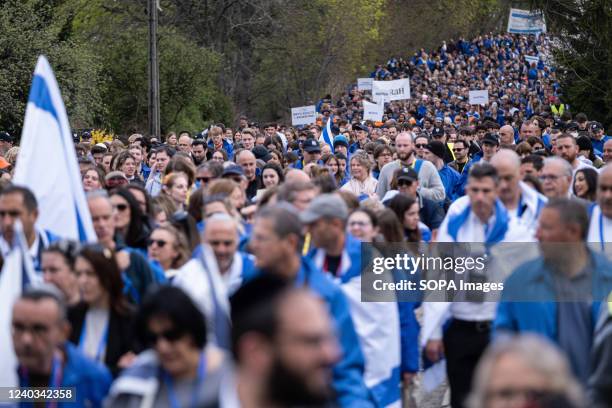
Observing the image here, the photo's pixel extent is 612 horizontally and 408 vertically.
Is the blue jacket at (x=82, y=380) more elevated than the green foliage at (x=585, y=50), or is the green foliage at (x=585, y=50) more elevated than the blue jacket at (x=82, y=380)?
the green foliage at (x=585, y=50)

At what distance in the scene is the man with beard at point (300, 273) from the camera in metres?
6.30

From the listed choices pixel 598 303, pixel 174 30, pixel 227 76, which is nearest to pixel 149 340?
pixel 598 303

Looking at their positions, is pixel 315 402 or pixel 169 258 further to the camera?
pixel 169 258

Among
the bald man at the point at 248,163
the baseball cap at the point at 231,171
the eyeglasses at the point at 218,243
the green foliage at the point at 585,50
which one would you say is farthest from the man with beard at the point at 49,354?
the green foliage at the point at 585,50

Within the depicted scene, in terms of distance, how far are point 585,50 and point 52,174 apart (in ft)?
95.6

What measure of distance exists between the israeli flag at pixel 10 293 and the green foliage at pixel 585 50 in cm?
2876

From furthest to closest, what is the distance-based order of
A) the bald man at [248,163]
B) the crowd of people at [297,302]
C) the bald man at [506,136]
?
1. the bald man at [506,136]
2. the bald man at [248,163]
3. the crowd of people at [297,302]

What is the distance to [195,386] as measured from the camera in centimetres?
485

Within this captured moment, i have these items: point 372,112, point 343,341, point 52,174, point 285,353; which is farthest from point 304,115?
point 285,353

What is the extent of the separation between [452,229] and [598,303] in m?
2.15

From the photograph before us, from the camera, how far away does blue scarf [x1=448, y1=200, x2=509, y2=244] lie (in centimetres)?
852

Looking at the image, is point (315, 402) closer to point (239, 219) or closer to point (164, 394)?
point (164, 394)

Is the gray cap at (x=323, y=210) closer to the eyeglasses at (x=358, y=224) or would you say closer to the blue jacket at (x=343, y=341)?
the blue jacket at (x=343, y=341)

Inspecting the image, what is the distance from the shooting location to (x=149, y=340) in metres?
5.05
